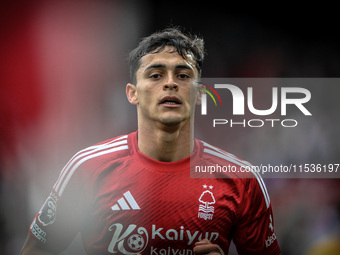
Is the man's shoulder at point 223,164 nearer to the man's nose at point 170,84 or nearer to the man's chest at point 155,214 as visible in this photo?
the man's chest at point 155,214

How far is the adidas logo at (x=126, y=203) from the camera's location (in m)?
1.67

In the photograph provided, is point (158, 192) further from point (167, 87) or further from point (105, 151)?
point (167, 87)

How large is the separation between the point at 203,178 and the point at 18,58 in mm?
1268

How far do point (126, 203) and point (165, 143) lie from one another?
38 centimetres

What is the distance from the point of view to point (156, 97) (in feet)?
5.35

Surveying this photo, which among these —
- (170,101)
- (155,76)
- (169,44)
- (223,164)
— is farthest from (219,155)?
(169,44)

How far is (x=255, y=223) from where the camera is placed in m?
1.74

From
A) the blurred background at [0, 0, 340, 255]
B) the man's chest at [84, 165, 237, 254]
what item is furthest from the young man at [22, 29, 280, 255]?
the blurred background at [0, 0, 340, 255]

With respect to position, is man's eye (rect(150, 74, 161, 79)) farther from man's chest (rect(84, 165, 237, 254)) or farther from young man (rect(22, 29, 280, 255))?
man's chest (rect(84, 165, 237, 254))

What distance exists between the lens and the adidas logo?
1669 millimetres

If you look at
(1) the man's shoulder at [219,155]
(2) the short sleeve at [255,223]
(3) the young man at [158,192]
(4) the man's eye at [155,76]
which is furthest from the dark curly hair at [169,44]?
(2) the short sleeve at [255,223]

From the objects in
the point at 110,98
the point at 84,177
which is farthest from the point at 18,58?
the point at 84,177

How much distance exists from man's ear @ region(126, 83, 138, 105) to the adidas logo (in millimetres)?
507

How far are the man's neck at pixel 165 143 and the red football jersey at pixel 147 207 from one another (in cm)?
4
